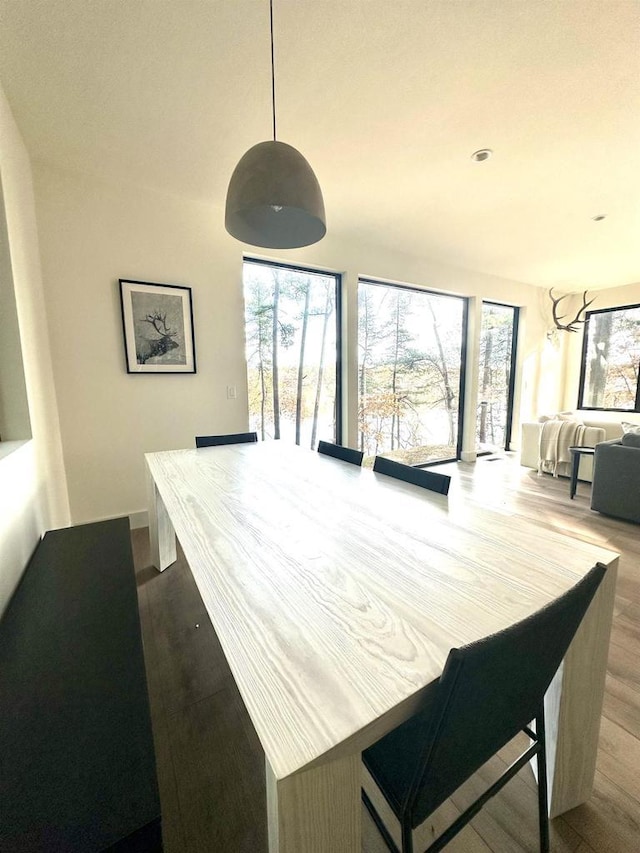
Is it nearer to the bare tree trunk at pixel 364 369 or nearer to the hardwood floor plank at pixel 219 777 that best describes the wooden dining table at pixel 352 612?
the hardwood floor plank at pixel 219 777

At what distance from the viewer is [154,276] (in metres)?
2.67

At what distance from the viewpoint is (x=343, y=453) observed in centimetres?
192

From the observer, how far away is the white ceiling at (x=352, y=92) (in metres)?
1.38

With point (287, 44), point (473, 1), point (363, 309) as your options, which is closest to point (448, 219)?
point (363, 309)

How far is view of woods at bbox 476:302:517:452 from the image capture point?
5188 mm

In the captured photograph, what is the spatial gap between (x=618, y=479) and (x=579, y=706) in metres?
2.79

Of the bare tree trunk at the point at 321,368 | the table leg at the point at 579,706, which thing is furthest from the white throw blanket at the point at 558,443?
the table leg at the point at 579,706

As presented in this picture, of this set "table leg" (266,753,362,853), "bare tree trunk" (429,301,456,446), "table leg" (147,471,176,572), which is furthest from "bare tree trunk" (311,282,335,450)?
"table leg" (266,753,362,853)

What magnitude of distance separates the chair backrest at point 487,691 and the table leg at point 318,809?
0.46ft

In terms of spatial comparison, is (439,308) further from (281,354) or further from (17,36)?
(17,36)

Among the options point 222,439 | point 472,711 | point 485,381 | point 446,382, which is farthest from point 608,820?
point 485,381

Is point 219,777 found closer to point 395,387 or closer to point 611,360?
point 395,387

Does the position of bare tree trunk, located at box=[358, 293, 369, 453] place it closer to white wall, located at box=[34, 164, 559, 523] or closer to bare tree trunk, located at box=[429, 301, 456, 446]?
white wall, located at box=[34, 164, 559, 523]

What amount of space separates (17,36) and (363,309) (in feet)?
10.2
